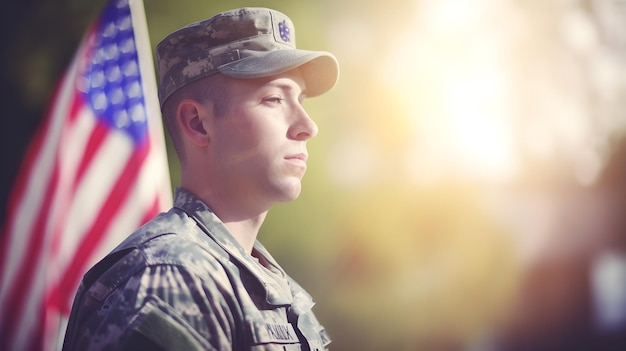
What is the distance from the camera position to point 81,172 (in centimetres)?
180

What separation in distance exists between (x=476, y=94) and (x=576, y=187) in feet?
3.60

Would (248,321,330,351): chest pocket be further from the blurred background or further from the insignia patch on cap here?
the blurred background

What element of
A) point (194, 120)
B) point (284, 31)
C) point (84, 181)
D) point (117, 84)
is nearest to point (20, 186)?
point (84, 181)

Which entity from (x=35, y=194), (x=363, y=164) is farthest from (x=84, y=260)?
(x=363, y=164)

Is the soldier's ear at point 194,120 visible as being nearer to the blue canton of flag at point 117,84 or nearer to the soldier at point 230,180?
the soldier at point 230,180

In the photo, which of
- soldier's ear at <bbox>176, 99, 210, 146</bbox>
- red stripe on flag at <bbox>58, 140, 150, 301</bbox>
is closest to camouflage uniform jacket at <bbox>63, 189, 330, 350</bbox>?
soldier's ear at <bbox>176, 99, 210, 146</bbox>

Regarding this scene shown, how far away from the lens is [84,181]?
70.6 inches

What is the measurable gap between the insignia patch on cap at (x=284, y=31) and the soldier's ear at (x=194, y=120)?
→ 23cm

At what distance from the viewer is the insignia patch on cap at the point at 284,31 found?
1.27 metres

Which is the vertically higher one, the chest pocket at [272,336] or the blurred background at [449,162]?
the blurred background at [449,162]

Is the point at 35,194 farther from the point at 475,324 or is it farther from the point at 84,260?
Answer: the point at 475,324

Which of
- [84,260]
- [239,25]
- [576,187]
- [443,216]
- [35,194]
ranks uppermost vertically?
[576,187]

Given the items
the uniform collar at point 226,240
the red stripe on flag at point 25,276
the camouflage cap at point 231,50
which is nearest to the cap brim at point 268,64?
the camouflage cap at point 231,50

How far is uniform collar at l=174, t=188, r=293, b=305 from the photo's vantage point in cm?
112
